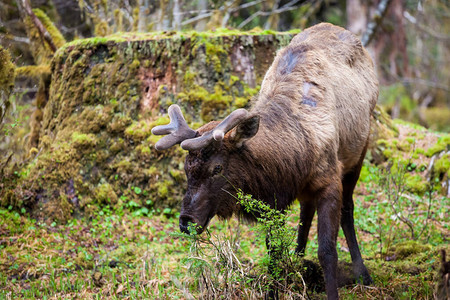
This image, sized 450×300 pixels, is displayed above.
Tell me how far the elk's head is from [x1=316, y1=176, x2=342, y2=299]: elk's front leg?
3.01 feet

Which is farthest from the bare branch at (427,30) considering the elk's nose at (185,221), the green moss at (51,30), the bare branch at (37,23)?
the elk's nose at (185,221)

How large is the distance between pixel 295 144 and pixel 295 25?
14621 millimetres

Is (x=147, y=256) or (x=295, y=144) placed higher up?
(x=295, y=144)

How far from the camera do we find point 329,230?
4.86 metres

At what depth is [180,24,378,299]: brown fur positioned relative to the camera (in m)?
4.57

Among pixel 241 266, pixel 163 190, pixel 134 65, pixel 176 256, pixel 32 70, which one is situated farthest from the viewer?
pixel 32 70

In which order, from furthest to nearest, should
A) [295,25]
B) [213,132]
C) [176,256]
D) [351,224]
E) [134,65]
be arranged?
[295,25]
[134,65]
[176,256]
[351,224]
[213,132]

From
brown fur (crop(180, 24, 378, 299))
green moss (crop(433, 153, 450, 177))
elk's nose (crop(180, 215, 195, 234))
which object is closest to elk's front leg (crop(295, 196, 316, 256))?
brown fur (crop(180, 24, 378, 299))

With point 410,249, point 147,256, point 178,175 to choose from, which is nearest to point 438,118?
point 410,249

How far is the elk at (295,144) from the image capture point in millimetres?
4527

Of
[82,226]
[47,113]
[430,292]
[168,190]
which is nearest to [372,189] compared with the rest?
[168,190]

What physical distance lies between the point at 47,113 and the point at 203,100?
2.74 metres

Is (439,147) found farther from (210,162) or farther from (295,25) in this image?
(295,25)

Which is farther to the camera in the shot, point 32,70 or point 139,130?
point 32,70
